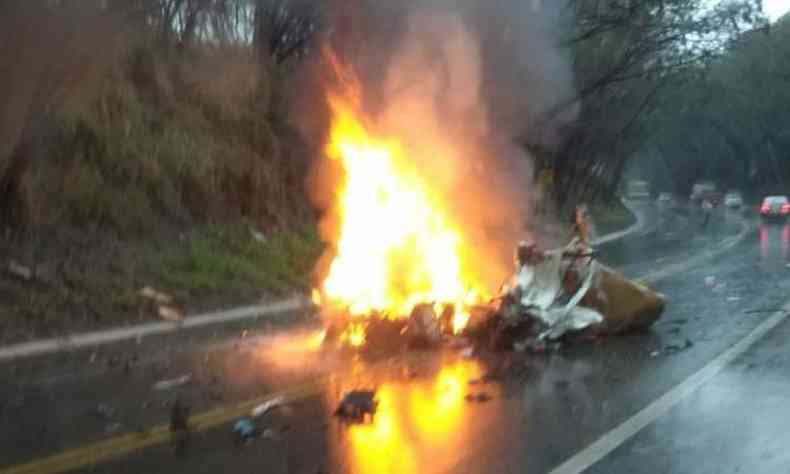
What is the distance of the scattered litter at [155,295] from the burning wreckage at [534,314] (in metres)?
2.49

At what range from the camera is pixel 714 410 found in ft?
27.1

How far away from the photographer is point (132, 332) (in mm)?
11508

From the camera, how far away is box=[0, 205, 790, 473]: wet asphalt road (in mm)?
6961

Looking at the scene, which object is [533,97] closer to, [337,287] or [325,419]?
[337,287]

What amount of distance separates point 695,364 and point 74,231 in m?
7.52

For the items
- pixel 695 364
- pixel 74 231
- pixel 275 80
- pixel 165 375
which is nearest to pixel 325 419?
pixel 165 375

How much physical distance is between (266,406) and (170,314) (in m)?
4.78

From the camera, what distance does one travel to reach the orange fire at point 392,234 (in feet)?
38.7

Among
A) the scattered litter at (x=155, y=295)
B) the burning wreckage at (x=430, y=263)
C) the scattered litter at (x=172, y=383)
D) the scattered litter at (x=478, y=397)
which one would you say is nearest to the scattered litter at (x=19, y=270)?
the scattered litter at (x=155, y=295)

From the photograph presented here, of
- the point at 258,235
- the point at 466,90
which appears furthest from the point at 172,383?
the point at 258,235

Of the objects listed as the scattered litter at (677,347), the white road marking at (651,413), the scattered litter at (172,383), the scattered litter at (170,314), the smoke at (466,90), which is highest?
the smoke at (466,90)

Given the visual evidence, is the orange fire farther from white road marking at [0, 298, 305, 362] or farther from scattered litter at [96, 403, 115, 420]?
scattered litter at [96, 403, 115, 420]

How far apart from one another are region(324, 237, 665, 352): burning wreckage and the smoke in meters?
0.76

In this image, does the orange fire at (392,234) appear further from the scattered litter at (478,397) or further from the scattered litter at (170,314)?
the scattered litter at (478,397)
